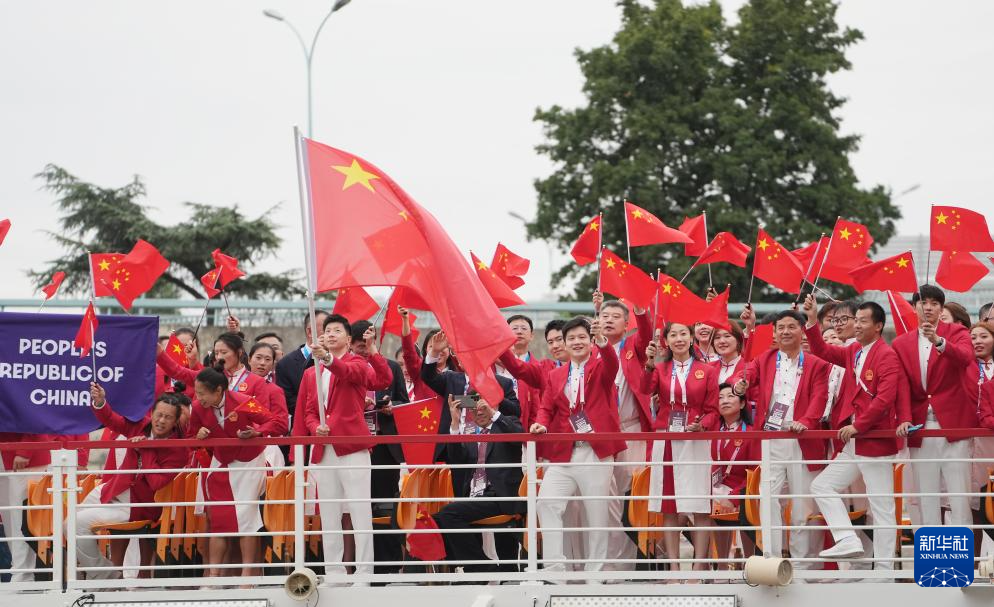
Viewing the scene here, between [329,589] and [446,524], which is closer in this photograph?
[329,589]

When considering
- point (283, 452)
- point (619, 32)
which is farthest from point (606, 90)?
point (283, 452)

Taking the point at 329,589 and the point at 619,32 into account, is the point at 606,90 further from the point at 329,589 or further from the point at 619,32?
the point at 329,589

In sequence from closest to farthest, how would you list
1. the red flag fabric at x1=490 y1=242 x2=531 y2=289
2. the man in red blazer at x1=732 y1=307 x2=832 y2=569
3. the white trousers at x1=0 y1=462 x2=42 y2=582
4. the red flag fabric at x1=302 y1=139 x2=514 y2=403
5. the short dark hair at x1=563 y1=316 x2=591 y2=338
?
the red flag fabric at x1=302 y1=139 x2=514 y2=403 → the man in red blazer at x1=732 y1=307 x2=832 y2=569 → the short dark hair at x1=563 y1=316 x2=591 y2=338 → the white trousers at x1=0 y1=462 x2=42 y2=582 → the red flag fabric at x1=490 y1=242 x2=531 y2=289

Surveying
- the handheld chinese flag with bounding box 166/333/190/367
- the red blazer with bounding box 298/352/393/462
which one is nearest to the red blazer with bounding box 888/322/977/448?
the red blazer with bounding box 298/352/393/462

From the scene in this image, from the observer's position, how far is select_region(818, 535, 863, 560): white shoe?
30.2 ft

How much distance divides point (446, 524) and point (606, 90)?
22.2 metres

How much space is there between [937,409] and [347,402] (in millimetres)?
4403

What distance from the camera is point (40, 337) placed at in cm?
998

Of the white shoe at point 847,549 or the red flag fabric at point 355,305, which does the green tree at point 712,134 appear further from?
the white shoe at point 847,549

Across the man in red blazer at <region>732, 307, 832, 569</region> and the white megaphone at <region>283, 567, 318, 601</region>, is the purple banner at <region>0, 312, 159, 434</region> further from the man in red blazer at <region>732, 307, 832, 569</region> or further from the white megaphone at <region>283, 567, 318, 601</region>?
the man in red blazer at <region>732, 307, 832, 569</region>

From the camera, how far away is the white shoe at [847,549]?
30.2 ft

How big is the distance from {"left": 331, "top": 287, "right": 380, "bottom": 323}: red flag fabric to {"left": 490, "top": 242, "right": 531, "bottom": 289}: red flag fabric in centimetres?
130

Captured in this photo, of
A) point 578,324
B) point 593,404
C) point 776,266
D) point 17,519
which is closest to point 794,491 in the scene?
point 593,404

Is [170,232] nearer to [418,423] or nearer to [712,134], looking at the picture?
[712,134]
